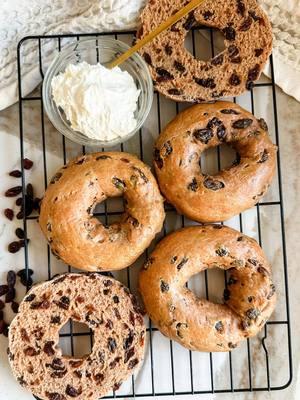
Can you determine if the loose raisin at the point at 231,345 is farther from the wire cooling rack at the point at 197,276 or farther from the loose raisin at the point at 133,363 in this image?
the loose raisin at the point at 133,363

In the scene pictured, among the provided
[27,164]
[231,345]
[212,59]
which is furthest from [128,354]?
[212,59]

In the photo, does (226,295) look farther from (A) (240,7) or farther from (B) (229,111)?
(A) (240,7)

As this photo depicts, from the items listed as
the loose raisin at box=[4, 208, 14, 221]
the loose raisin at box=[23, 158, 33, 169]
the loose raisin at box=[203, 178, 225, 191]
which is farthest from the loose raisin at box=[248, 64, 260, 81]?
the loose raisin at box=[4, 208, 14, 221]

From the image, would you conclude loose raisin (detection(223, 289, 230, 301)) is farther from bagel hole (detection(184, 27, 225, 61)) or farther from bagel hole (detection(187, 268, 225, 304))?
bagel hole (detection(184, 27, 225, 61))

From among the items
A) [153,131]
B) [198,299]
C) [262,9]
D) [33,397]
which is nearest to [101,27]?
[153,131]

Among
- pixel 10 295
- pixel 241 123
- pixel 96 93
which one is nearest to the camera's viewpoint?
pixel 96 93

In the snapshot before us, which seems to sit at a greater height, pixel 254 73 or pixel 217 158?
pixel 254 73

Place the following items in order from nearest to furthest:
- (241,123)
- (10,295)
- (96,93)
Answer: (96,93) → (241,123) → (10,295)
